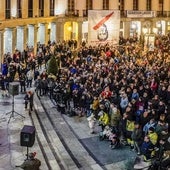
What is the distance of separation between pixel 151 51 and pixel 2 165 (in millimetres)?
25053

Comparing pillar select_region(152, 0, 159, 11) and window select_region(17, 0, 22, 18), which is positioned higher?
pillar select_region(152, 0, 159, 11)

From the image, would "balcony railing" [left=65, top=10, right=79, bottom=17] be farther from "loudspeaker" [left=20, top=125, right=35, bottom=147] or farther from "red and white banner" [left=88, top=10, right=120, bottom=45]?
"loudspeaker" [left=20, top=125, right=35, bottom=147]

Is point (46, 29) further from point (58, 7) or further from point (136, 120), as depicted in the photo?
point (136, 120)

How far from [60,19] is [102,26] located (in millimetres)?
26647

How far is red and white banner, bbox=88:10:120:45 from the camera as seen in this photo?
37938 millimetres

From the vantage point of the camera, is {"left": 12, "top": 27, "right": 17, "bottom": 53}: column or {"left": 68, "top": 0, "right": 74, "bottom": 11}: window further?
{"left": 68, "top": 0, "right": 74, "bottom": 11}: window

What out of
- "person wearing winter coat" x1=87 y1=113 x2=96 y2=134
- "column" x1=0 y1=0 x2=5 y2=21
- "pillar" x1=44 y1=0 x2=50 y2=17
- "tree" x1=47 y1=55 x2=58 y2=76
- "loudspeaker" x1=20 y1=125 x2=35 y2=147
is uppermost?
"pillar" x1=44 y1=0 x2=50 y2=17

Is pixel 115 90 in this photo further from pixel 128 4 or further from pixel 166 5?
pixel 166 5

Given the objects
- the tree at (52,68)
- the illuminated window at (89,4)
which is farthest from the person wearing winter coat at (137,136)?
the illuminated window at (89,4)

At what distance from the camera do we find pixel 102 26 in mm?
38156

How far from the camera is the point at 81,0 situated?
68938mm

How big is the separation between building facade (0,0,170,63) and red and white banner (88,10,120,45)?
10.8 meters

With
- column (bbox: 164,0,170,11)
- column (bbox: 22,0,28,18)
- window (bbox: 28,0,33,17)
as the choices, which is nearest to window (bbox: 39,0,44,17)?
window (bbox: 28,0,33,17)

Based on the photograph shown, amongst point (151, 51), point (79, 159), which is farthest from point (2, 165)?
point (151, 51)
